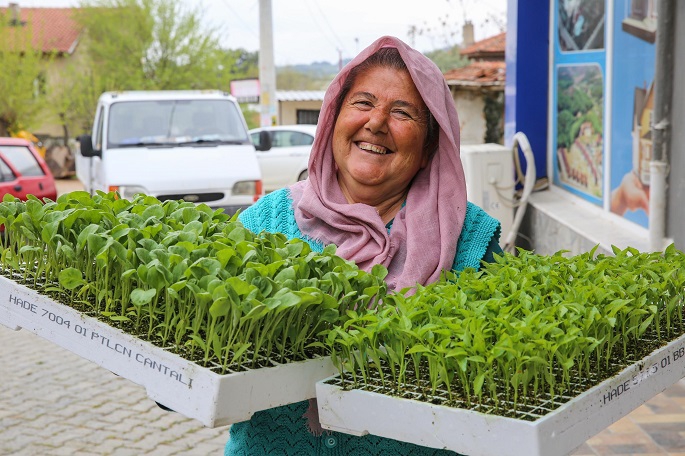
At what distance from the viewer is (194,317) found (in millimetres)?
2059

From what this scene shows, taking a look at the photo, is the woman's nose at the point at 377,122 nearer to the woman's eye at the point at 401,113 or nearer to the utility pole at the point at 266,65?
the woman's eye at the point at 401,113

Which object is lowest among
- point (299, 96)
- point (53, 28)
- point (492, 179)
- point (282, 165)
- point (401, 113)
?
point (282, 165)

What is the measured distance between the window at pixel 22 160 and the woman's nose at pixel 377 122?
12.4 meters

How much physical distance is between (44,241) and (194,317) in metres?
0.63

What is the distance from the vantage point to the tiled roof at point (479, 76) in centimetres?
1273

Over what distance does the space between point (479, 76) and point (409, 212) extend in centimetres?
1071

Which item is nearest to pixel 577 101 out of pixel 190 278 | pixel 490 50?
pixel 190 278

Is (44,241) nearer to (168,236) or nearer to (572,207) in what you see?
(168,236)

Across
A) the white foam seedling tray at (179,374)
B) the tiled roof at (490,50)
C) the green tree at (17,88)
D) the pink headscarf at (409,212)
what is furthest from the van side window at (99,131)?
the green tree at (17,88)

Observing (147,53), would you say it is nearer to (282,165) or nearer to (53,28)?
(53,28)

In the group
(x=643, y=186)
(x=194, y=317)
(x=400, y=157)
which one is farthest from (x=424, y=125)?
(x=643, y=186)

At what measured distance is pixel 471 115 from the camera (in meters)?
13.6

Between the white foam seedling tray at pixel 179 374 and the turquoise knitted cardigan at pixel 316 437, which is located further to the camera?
the turquoise knitted cardigan at pixel 316 437

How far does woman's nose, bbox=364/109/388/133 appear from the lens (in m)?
2.81
